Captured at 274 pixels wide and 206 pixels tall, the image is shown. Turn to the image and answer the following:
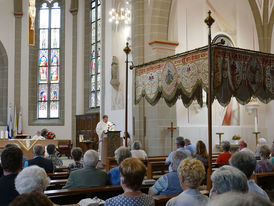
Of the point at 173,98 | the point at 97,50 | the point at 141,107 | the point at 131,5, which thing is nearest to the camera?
the point at 173,98

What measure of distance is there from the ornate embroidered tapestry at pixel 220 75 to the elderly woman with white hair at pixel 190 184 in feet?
13.2

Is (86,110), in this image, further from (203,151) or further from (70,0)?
(203,151)

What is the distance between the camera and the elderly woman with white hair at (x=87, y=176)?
166 inches

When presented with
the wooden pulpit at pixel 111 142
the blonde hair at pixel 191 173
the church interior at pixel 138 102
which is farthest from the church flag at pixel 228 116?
the blonde hair at pixel 191 173

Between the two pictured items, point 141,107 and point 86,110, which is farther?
point 86,110

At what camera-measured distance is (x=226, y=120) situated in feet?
41.3

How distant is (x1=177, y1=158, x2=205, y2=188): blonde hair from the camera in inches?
112

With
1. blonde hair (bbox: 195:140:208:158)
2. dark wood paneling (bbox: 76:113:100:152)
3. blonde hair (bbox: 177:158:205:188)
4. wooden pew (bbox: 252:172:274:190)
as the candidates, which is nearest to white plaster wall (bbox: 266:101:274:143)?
dark wood paneling (bbox: 76:113:100:152)

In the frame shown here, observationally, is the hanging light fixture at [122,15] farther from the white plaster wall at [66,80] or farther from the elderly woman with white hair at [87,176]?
the elderly woman with white hair at [87,176]

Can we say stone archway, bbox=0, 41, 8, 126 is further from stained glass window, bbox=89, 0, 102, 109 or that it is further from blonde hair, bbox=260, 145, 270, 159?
blonde hair, bbox=260, 145, 270, 159

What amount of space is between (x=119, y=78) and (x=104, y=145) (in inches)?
155

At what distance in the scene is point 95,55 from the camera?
16938mm

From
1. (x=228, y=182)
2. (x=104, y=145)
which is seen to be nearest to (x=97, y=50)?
(x=104, y=145)

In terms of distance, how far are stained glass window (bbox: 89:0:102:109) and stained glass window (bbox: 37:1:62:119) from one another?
199cm
